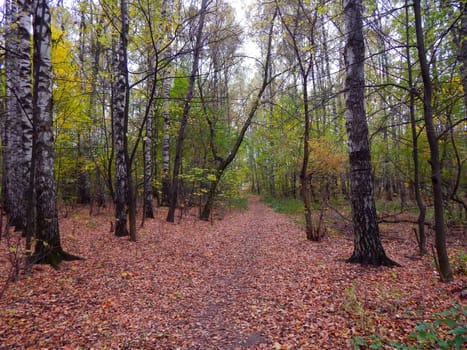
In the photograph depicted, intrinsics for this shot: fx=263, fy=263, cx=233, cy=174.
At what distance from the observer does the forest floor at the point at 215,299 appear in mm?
3363

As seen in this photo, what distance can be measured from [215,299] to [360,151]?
4079 mm

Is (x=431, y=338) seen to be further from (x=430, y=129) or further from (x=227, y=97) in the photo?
(x=227, y=97)

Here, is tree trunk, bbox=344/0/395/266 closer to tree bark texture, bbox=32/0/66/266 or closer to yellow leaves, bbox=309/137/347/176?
tree bark texture, bbox=32/0/66/266

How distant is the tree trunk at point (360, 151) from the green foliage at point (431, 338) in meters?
2.16

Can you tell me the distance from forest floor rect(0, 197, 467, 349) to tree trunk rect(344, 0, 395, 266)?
47 cm

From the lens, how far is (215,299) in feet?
15.4

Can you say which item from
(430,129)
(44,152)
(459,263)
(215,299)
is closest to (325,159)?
(459,263)

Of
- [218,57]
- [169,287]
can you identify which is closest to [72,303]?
[169,287]

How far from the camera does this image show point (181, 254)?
725 centimetres

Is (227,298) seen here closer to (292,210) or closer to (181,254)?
(181,254)

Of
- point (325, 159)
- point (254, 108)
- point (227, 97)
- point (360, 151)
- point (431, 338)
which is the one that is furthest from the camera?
point (325, 159)

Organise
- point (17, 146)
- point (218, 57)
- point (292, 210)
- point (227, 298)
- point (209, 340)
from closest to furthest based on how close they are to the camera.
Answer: point (209, 340)
point (227, 298)
point (17, 146)
point (218, 57)
point (292, 210)

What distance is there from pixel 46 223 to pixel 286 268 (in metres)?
5.24

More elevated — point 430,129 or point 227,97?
point 227,97
